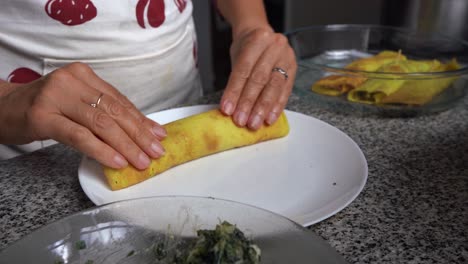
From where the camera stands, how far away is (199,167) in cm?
83

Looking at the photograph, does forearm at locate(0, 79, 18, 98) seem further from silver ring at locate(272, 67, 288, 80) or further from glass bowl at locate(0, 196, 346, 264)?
silver ring at locate(272, 67, 288, 80)

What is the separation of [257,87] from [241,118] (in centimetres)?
8

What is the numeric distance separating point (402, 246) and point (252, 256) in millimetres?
222

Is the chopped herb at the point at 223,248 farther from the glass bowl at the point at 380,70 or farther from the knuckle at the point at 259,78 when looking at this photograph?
the glass bowl at the point at 380,70

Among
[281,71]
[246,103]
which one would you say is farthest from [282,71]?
[246,103]

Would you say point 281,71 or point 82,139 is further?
point 281,71

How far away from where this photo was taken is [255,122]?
89 centimetres

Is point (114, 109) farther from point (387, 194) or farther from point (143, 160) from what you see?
point (387, 194)

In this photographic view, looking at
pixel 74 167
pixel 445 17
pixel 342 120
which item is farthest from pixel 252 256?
pixel 445 17

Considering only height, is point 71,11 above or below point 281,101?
above

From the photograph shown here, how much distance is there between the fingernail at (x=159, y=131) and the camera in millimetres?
811

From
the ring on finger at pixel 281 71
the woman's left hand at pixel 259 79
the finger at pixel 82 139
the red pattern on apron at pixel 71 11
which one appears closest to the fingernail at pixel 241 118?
the woman's left hand at pixel 259 79

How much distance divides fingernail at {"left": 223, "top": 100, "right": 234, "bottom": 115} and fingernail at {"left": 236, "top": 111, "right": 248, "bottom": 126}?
0.05 ft

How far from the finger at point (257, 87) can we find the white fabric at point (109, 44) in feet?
0.76
